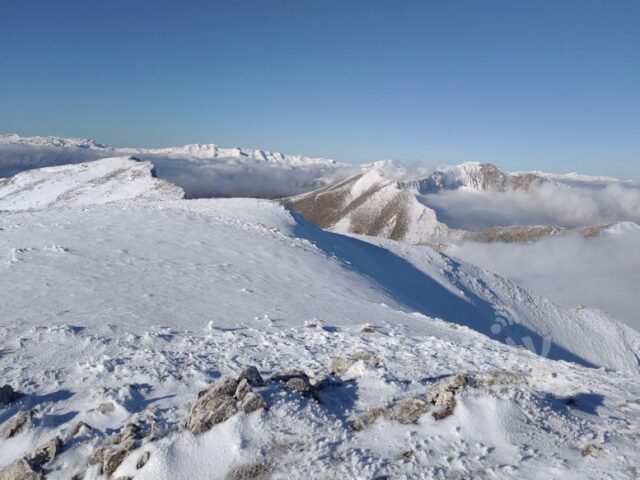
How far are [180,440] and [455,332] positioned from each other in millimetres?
15358

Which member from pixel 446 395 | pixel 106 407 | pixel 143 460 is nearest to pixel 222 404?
pixel 143 460

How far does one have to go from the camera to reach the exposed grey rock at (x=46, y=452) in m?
8.12

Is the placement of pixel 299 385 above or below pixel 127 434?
above

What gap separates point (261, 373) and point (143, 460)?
15.5 feet

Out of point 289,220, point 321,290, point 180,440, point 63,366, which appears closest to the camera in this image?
point 180,440

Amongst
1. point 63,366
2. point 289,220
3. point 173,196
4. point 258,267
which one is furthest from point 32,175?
point 63,366

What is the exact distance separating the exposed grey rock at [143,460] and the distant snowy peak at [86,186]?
98.8m

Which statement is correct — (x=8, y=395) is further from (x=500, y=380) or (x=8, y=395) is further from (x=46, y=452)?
(x=500, y=380)

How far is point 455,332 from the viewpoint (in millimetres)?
20531

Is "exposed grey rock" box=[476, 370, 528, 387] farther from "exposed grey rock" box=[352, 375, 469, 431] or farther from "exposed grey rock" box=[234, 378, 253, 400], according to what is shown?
"exposed grey rock" box=[234, 378, 253, 400]

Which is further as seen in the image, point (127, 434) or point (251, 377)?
point (251, 377)

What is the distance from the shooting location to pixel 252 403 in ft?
30.1

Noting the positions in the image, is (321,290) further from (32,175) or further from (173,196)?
(32,175)

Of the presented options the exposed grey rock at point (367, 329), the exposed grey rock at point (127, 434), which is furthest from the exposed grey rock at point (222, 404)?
the exposed grey rock at point (367, 329)
